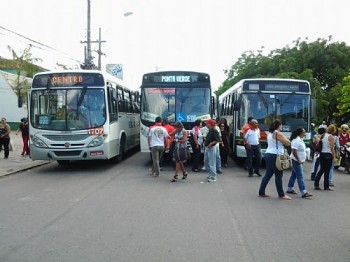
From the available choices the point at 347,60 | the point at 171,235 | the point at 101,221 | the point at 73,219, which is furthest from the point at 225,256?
the point at 347,60

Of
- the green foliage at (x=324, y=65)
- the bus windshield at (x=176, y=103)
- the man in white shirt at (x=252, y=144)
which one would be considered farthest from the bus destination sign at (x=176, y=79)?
the green foliage at (x=324, y=65)

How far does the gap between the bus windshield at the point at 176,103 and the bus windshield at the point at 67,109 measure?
1.83 meters

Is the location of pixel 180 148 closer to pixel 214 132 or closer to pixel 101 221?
pixel 214 132

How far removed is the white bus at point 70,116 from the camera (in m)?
13.4

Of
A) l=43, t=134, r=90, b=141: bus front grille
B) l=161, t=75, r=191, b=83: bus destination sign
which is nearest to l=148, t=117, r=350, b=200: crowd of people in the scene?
l=161, t=75, r=191, b=83: bus destination sign

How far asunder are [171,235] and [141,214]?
1480mm

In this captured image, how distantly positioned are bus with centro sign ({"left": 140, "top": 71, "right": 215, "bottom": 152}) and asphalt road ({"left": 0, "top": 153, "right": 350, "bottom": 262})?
3.27m

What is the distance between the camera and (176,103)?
1490 centimetres

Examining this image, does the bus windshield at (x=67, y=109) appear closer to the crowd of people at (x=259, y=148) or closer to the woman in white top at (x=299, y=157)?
the crowd of people at (x=259, y=148)

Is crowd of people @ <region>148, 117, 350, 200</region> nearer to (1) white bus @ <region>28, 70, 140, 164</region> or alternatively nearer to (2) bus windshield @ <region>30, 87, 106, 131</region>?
(1) white bus @ <region>28, 70, 140, 164</region>

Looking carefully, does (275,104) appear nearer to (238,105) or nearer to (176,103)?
(238,105)

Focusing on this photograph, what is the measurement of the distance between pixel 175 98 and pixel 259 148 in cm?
355

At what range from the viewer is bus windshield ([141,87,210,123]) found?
48.4 feet

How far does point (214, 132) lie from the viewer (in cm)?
1167
